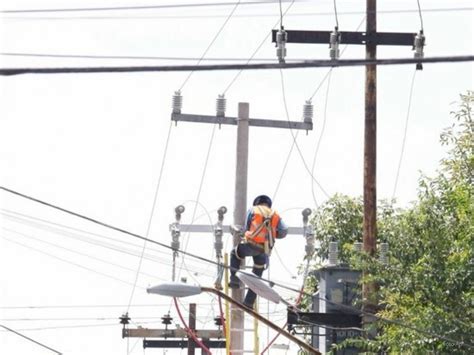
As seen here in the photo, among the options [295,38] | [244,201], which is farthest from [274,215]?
[295,38]

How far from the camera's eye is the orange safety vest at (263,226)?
27.6m

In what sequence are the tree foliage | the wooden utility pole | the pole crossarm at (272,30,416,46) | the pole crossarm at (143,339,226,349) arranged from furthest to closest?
the wooden utility pole, the pole crossarm at (143,339,226,349), the pole crossarm at (272,30,416,46), the tree foliage

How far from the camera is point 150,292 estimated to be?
2241 centimetres

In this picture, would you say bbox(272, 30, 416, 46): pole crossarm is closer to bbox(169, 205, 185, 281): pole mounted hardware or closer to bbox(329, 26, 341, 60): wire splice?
bbox(329, 26, 341, 60): wire splice

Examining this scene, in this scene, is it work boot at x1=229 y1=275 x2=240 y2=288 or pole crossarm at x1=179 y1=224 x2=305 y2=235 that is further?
pole crossarm at x1=179 y1=224 x2=305 y2=235

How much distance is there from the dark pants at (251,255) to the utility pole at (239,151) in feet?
1.12

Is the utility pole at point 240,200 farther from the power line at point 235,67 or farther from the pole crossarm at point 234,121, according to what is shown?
the power line at point 235,67

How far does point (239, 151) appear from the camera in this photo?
1151 inches

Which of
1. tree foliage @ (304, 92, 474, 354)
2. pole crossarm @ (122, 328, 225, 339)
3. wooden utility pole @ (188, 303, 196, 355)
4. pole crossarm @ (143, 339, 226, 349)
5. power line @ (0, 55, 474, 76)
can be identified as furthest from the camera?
wooden utility pole @ (188, 303, 196, 355)

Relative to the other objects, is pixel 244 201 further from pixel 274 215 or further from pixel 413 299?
pixel 413 299

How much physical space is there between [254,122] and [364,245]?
2.72 metres

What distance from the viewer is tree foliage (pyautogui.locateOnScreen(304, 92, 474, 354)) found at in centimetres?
2639

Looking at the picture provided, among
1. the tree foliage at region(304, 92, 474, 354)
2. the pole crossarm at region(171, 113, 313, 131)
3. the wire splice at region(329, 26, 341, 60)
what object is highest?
the wire splice at region(329, 26, 341, 60)

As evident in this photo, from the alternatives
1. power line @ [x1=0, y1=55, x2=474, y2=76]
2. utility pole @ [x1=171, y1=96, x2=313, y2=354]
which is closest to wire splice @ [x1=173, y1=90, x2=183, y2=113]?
utility pole @ [x1=171, y1=96, x2=313, y2=354]
